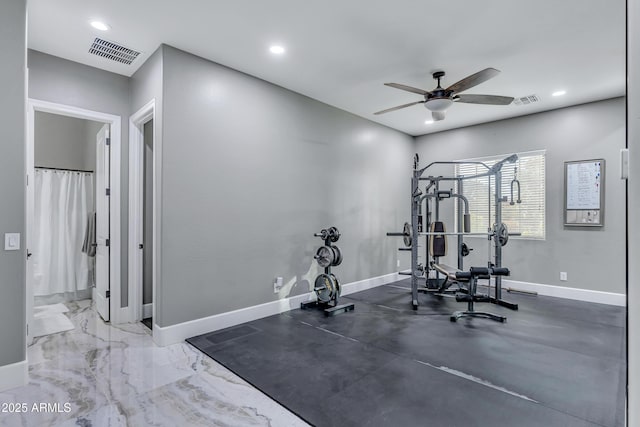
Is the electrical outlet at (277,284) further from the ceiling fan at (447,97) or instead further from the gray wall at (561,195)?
the gray wall at (561,195)

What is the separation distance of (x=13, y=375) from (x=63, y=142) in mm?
4022

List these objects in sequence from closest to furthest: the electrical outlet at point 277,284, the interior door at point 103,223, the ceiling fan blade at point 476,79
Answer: the ceiling fan blade at point 476,79 < the interior door at point 103,223 < the electrical outlet at point 277,284

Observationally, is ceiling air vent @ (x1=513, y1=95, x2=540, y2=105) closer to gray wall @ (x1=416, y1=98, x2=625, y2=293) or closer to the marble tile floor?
gray wall @ (x1=416, y1=98, x2=625, y2=293)

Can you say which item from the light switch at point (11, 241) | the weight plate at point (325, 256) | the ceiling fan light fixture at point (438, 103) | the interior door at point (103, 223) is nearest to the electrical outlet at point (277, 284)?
the weight plate at point (325, 256)

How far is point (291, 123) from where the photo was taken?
4.57 m

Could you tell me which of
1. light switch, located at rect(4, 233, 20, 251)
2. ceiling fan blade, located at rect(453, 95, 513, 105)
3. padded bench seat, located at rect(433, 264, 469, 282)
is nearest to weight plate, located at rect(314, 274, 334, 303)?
padded bench seat, located at rect(433, 264, 469, 282)

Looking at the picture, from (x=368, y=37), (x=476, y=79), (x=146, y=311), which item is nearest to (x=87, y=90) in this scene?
(x=146, y=311)

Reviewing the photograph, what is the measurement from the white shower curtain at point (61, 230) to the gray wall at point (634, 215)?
6.13 metres

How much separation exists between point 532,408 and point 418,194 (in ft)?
10.3

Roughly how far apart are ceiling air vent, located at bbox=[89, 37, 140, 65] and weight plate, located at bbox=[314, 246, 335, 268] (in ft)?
10.3

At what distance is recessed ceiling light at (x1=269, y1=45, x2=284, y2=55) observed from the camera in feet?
11.2

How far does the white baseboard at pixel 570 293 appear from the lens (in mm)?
4703

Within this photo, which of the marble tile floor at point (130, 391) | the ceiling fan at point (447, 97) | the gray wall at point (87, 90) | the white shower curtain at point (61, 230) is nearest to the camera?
the marble tile floor at point (130, 391)

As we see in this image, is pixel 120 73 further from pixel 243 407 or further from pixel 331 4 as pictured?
pixel 243 407
